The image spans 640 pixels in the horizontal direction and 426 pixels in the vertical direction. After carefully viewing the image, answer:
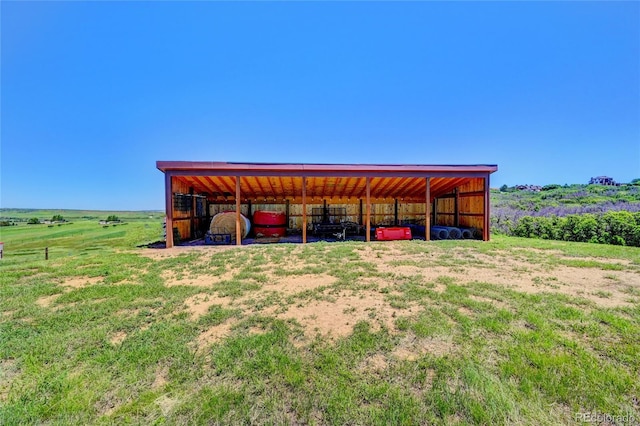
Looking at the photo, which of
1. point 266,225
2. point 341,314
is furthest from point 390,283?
point 266,225

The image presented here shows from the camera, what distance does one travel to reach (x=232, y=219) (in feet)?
40.3

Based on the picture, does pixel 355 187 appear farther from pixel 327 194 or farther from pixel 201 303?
pixel 201 303

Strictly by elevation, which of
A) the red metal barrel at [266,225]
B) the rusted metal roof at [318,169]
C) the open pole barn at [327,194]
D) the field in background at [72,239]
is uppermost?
the rusted metal roof at [318,169]

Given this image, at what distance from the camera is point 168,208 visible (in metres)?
10.2

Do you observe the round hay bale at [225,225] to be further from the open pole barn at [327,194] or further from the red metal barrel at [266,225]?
the red metal barrel at [266,225]

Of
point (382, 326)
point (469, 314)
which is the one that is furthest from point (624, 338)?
point (382, 326)

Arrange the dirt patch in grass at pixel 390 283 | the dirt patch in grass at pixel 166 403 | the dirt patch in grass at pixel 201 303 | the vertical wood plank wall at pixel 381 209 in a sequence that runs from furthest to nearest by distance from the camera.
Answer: the vertical wood plank wall at pixel 381 209 → the dirt patch in grass at pixel 201 303 → the dirt patch in grass at pixel 390 283 → the dirt patch in grass at pixel 166 403

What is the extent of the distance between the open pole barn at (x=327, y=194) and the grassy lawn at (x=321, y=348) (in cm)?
559

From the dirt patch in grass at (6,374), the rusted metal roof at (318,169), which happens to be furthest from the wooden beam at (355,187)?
the dirt patch in grass at (6,374)

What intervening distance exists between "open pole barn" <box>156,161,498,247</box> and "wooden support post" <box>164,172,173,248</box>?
0.11ft

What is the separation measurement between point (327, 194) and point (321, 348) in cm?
1289

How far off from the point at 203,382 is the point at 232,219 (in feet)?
34.0

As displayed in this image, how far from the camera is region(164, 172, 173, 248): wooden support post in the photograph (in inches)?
399

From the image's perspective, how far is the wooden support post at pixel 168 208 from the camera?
1014cm
